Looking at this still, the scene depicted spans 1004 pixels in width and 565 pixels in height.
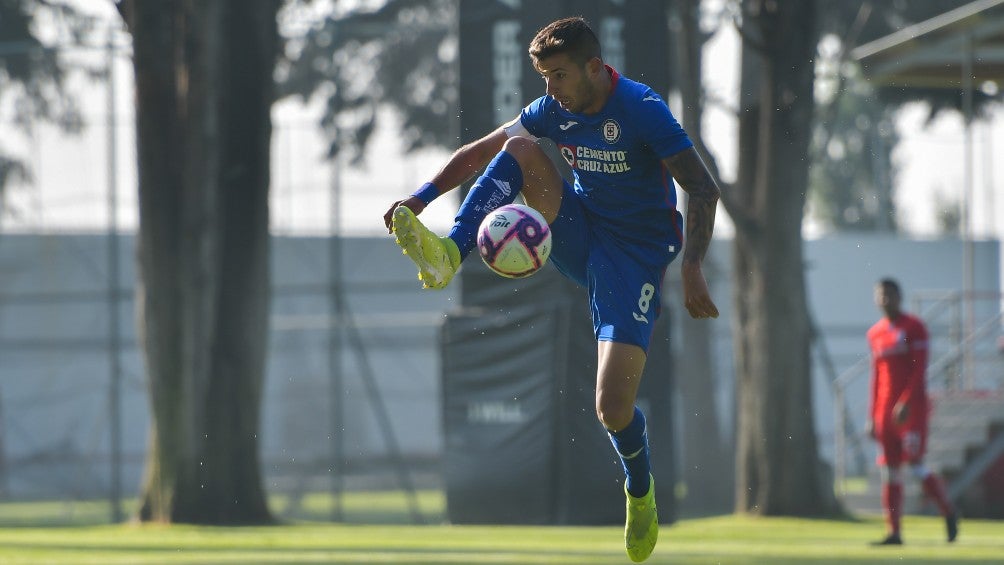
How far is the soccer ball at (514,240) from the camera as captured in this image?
7.79m

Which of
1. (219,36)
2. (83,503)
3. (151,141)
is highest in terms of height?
(219,36)

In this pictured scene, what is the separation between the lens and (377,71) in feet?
91.2

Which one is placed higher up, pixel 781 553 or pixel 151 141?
pixel 151 141

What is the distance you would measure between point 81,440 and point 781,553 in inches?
569

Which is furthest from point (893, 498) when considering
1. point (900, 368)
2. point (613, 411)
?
point (613, 411)

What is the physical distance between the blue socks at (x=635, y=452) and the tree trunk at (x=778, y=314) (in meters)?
9.53

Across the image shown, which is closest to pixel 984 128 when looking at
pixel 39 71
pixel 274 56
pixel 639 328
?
pixel 274 56

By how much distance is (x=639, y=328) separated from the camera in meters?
8.17

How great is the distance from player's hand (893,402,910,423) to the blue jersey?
21.4 ft

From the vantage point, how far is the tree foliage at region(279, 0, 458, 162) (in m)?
23.9

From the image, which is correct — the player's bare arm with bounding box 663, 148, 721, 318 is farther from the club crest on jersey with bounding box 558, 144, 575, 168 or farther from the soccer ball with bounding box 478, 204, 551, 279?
the soccer ball with bounding box 478, 204, 551, 279

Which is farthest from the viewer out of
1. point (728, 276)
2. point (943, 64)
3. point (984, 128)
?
point (984, 128)

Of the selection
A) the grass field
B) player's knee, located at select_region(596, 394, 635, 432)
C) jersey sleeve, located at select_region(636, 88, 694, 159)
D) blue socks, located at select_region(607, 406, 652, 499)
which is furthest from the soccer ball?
the grass field

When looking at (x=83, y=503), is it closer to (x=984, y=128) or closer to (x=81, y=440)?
(x=81, y=440)
